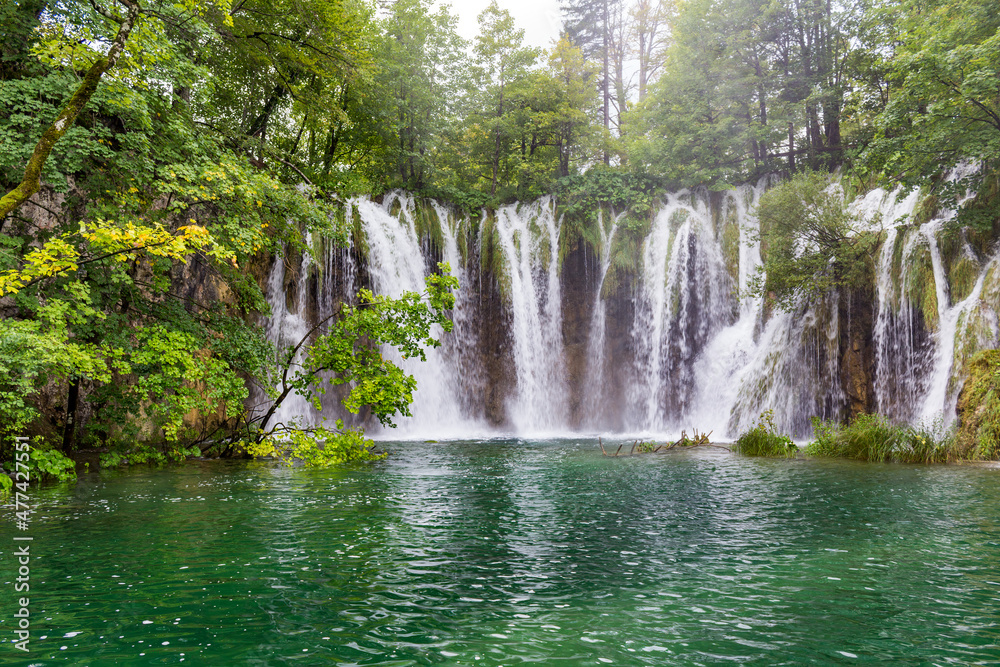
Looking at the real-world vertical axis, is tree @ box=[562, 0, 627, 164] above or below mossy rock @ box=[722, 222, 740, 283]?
above

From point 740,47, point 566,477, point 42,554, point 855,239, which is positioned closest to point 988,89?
point 855,239

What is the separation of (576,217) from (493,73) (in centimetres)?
904

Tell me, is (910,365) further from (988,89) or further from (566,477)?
(566,477)

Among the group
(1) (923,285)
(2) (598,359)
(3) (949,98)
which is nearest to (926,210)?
(1) (923,285)

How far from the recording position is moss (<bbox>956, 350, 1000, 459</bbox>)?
41.2 ft

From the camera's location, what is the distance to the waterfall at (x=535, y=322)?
2519cm

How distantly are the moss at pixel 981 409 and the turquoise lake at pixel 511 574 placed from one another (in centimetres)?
301

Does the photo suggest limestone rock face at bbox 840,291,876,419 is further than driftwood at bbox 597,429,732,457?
Yes

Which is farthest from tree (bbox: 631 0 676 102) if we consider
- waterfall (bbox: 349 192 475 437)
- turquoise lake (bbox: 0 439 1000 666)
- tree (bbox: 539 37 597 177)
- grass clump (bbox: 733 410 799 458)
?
turquoise lake (bbox: 0 439 1000 666)

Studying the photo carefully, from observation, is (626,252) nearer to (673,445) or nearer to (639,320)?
(639,320)

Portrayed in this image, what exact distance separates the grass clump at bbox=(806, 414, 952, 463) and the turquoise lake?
2.80 m

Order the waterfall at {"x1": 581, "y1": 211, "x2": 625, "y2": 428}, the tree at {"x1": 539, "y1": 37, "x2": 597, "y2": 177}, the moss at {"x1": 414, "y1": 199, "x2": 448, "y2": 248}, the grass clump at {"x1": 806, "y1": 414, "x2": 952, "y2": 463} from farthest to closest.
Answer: the tree at {"x1": 539, "y1": 37, "x2": 597, "y2": 177} → the waterfall at {"x1": 581, "y1": 211, "x2": 625, "y2": 428} → the moss at {"x1": 414, "y1": 199, "x2": 448, "y2": 248} → the grass clump at {"x1": 806, "y1": 414, "x2": 952, "y2": 463}

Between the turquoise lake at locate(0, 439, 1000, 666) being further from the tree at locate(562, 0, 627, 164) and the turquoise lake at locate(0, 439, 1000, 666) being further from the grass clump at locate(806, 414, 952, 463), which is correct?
the tree at locate(562, 0, 627, 164)

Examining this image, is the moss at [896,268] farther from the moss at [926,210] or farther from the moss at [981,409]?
the moss at [981,409]
